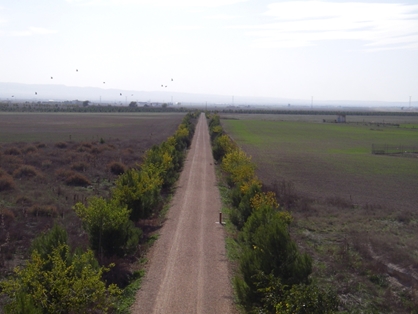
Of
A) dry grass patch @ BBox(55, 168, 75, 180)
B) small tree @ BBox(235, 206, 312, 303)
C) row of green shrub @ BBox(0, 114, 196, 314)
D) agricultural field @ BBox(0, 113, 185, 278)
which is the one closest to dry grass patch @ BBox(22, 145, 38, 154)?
agricultural field @ BBox(0, 113, 185, 278)

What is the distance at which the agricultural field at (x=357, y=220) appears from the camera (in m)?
17.7

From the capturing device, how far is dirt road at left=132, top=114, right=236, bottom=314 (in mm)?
14531

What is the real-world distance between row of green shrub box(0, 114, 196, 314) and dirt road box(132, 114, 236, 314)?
3.81 feet

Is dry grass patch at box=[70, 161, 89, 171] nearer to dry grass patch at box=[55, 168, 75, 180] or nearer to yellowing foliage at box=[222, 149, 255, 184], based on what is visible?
dry grass patch at box=[55, 168, 75, 180]

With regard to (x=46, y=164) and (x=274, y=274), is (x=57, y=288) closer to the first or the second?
(x=274, y=274)

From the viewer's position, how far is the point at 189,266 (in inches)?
703

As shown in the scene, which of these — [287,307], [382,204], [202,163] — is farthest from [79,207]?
[202,163]

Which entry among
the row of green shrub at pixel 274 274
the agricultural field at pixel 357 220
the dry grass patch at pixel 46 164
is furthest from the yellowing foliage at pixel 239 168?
the dry grass patch at pixel 46 164

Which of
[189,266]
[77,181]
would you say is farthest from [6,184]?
[189,266]

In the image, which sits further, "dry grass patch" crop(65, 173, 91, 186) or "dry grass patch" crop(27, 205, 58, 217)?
"dry grass patch" crop(65, 173, 91, 186)

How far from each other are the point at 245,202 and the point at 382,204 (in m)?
12.9

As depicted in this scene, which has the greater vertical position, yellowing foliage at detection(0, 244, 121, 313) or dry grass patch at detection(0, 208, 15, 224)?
yellowing foliage at detection(0, 244, 121, 313)

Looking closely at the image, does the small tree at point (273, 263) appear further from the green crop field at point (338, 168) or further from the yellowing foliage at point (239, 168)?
the green crop field at point (338, 168)

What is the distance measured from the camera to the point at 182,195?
3228 centimetres
